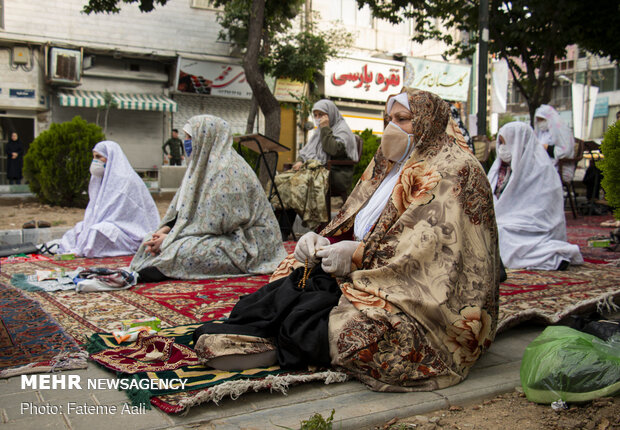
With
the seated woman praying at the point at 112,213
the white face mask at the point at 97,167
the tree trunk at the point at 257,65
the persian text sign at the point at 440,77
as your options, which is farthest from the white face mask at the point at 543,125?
the persian text sign at the point at 440,77

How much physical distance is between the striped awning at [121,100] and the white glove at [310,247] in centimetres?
1442

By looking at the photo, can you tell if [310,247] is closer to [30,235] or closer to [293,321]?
[293,321]

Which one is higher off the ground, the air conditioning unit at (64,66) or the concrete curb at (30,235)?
the air conditioning unit at (64,66)

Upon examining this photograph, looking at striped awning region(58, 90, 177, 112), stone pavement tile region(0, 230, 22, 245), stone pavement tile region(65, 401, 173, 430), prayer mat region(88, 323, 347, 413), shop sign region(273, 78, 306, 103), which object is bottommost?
stone pavement tile region(0, 230, 22, 245)

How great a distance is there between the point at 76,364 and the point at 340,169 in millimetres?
4810

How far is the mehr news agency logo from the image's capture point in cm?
193

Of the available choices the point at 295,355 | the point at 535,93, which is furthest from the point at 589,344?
the point at 535,93

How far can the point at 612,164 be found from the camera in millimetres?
4172

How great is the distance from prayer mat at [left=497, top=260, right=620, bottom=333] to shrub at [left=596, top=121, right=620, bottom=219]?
0.59 m

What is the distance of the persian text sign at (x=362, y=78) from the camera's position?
18750 millimetres

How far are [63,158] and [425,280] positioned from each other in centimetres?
887

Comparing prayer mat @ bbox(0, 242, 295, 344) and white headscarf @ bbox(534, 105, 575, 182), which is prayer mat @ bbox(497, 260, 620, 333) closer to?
prayer mat @ bbox(0, 242, 295, 344)

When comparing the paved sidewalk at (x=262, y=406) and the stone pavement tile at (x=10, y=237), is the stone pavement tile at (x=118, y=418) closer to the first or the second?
the paved sidewalk at (x=262, y=406)

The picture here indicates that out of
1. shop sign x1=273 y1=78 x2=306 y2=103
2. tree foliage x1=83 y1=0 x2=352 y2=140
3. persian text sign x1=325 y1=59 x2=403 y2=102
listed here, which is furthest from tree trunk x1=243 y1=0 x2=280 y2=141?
persian text sign x1=325 y1=59 x2=403 y2=102
